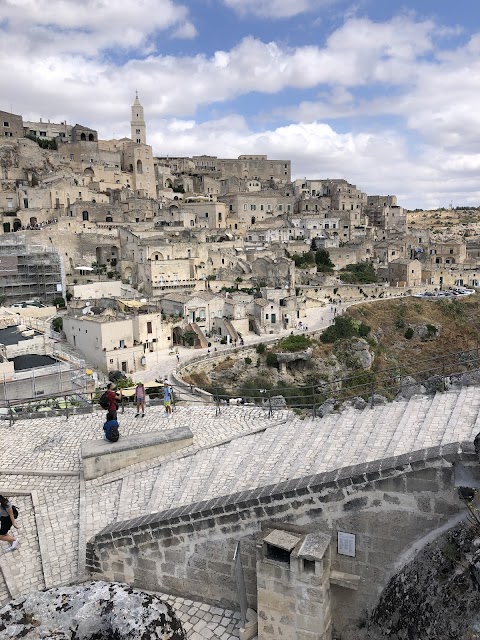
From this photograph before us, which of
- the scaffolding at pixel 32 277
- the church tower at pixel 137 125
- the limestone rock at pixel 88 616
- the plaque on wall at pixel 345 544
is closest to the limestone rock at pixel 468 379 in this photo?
the plaque on wall at pixel 345 544

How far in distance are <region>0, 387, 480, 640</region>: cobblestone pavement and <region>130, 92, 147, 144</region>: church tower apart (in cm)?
6912

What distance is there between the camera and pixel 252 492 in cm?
660

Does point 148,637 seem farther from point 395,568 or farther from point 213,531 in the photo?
point 395,568

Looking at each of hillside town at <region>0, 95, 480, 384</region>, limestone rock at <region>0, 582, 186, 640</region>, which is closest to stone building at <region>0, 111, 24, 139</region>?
hillside town at <region>0, 95, 480, 384</region>

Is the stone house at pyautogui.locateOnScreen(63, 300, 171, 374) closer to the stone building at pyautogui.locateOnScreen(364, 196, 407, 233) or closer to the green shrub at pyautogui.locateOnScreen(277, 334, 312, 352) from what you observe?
the green shrub at pyautogui.locateOnScreen(277, 334, 312, 352)

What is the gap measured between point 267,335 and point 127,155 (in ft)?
131

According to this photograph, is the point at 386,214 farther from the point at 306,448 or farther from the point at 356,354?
the point at 306,448

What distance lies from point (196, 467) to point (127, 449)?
1396mm

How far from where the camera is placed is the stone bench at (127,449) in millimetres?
8984

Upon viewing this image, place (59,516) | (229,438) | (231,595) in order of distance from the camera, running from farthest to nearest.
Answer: (229,438), (59,516), (231,595)

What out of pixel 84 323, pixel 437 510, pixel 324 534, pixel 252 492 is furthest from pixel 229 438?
pixel 84 323

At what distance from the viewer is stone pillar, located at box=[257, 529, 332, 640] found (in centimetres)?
570

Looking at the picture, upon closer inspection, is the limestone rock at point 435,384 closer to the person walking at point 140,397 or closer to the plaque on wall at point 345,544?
the plaque on wall at point 345,544

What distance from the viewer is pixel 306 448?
8406mm
